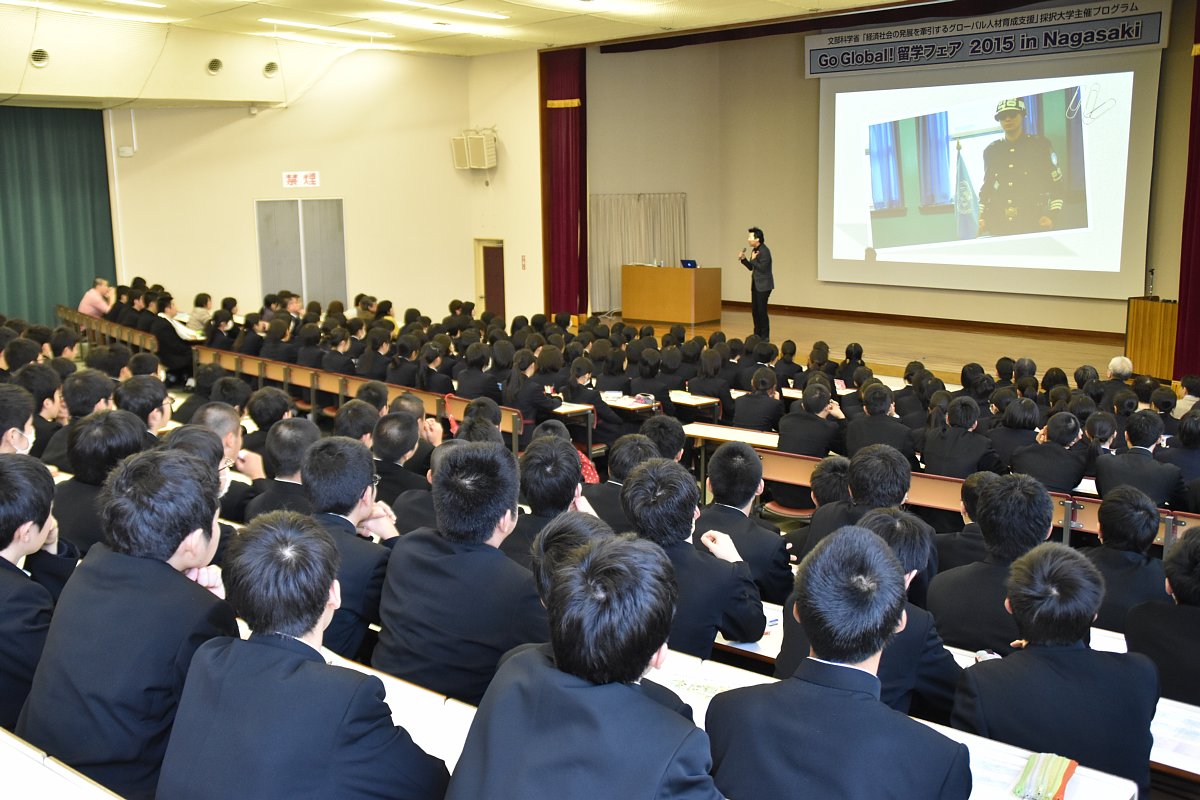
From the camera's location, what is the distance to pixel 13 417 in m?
4.21

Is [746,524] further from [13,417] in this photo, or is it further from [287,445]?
[13,417]

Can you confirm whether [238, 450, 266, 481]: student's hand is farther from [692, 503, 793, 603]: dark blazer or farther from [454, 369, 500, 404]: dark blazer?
[454, 369, 500, 404]: dark blazer

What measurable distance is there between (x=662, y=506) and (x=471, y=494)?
2.02 feet

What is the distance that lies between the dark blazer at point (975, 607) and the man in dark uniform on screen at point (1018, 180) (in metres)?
10.0

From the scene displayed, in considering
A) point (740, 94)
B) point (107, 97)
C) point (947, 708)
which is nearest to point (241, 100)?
point (107, 97)

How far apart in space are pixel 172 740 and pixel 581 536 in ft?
3.20

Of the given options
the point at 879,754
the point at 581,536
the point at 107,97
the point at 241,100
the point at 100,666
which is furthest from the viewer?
the point at 241,100

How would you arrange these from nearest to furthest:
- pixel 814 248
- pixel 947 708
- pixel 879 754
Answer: pixel 879 754 < pixel 947 708 < pixel 814 248

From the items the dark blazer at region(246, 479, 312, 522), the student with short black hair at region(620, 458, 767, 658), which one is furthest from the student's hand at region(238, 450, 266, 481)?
the student with short black hair at region(620, 458, 767, 658)

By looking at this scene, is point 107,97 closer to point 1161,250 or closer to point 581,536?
point 581,536

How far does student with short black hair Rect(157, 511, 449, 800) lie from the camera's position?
1.75 metres

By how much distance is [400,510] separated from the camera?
3877mm

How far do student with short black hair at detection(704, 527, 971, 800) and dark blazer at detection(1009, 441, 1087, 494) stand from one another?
137 inches

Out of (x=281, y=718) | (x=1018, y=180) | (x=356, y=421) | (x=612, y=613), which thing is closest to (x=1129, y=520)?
(x=612, y=613)
